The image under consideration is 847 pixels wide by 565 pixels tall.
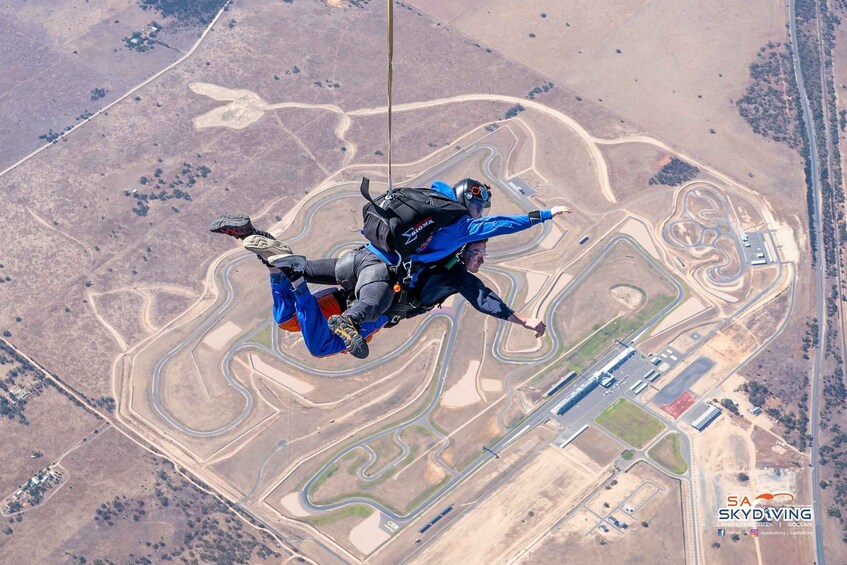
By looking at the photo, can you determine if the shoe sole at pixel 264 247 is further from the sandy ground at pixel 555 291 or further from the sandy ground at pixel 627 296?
the sandy ground at pixel 627 296

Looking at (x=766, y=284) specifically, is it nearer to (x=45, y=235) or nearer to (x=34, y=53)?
(x=45, y=235)

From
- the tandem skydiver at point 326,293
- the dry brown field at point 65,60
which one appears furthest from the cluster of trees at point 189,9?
the tandem skydiver at point 326,293

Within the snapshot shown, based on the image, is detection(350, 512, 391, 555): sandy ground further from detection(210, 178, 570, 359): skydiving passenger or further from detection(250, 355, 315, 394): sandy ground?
detection(210, 178, 570, 359): skydiving passenger

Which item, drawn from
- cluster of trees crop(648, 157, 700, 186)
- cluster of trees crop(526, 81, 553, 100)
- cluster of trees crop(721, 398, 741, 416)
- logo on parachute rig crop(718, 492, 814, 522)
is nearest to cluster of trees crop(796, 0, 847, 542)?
logo on parachute rig crop(718, 492, 814, 522)

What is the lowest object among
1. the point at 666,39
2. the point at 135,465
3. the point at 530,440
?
the point at 135,465

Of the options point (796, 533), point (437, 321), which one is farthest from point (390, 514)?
point (796, 533)
